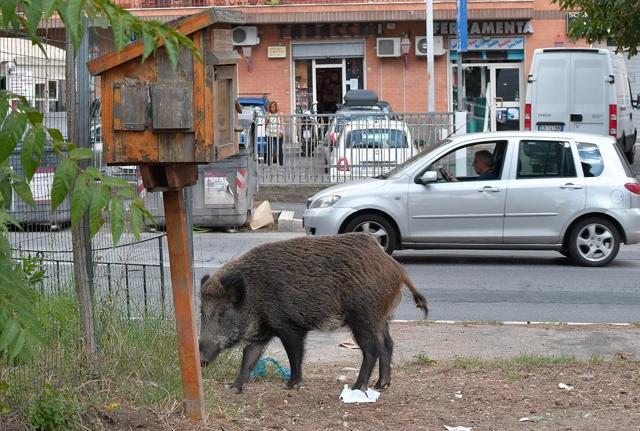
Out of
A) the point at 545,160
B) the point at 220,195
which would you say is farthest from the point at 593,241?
the point at 220,195

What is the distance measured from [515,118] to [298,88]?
24.0 ft

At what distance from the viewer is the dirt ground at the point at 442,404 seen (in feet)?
19.7

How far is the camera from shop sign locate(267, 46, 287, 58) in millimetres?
35906

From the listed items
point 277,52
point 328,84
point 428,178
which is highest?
point 277,52

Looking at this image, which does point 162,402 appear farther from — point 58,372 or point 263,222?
point 263,222

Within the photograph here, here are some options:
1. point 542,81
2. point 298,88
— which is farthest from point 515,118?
point 542,81

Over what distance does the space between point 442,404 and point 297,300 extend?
43.0 inches

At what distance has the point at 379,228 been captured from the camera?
44.8ft

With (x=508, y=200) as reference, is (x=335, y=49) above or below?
above

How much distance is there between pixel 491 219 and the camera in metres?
13.5

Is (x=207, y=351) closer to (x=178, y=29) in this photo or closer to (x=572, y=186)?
(x=178, y=29)

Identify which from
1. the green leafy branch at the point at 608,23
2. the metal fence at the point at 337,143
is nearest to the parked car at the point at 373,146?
the metal fence at the point at 337,143

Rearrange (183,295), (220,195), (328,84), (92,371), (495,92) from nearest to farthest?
1. (183,295)
2. (92,371)
3. (220,195)
4. (495,92)
5. (328,84)

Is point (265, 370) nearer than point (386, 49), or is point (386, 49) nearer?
point (265, 370)
